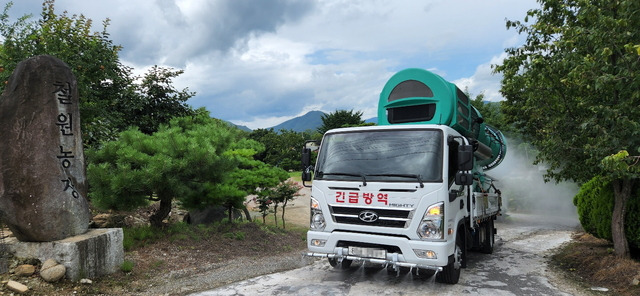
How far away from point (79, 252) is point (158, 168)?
7.06 ft

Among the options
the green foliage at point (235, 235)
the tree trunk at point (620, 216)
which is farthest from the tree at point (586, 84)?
the green foliage at point (235, 235)

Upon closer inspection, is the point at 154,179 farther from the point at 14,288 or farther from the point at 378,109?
the point at 378,109

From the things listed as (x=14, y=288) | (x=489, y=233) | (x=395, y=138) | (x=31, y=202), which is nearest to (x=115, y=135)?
(x=31, y=202)

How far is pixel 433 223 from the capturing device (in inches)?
221

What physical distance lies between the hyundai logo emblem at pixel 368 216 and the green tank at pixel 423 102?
224cm

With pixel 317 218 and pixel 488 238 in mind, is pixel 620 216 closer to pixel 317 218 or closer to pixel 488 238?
pixel 488 238

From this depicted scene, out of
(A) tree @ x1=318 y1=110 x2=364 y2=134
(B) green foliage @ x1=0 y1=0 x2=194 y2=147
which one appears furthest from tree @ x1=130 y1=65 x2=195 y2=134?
(A) tree @ x1=318 y1=110 x2=364 y2=134

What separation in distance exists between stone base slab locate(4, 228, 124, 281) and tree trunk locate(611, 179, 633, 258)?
8.68 metres

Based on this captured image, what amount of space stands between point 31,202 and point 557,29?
8530 millimetres

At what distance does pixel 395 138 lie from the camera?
6.27m

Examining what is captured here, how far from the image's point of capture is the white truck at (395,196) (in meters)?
5.64

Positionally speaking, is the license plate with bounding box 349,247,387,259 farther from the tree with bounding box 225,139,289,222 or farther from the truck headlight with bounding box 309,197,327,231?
the tree with bounding box 225,139,289,222

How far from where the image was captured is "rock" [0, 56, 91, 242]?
5777 mm

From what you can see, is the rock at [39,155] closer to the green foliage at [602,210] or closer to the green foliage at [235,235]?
the green foliage at [235,235]
